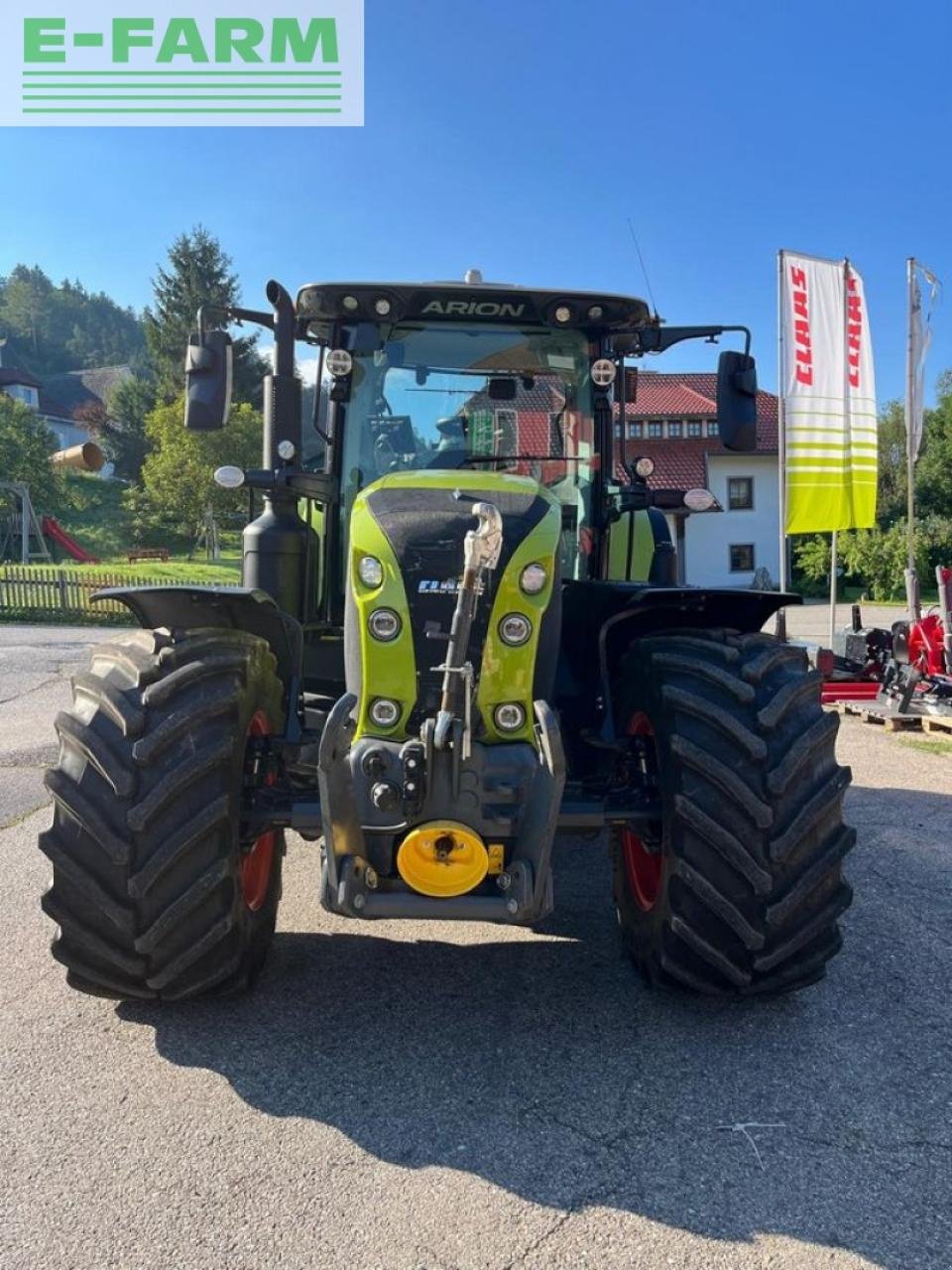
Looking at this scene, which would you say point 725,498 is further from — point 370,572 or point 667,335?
point 370,572

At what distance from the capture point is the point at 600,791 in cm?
335

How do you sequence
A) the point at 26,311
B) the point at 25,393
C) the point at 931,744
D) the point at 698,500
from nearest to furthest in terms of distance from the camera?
1. the point at 698,500
2. the point at 931,744
3. the point at 25,393
4. the point at 26,311

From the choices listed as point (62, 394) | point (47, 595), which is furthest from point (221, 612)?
point (62, 394)

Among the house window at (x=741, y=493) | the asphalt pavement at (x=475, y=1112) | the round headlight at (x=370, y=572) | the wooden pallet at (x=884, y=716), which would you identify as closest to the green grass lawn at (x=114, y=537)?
the house window at (x=741, y=493)

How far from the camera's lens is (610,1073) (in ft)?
9.23

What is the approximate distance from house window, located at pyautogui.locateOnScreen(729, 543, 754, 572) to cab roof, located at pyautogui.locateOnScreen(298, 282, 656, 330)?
100 ft

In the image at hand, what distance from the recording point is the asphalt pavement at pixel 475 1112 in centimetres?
214

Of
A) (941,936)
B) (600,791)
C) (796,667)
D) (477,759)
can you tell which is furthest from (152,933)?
(941,936)

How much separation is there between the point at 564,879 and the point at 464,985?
4.15 feet

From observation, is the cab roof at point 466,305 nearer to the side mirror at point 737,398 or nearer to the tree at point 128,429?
the side mirror at point 737,398

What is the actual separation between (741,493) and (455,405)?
102 ft

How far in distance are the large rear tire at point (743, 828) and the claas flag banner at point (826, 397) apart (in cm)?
821

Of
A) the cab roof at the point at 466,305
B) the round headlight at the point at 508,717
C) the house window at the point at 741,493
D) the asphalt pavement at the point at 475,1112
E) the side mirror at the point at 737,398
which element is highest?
the house window at the point at 741,493

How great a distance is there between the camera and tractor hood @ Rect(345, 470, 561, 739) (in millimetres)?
2943
